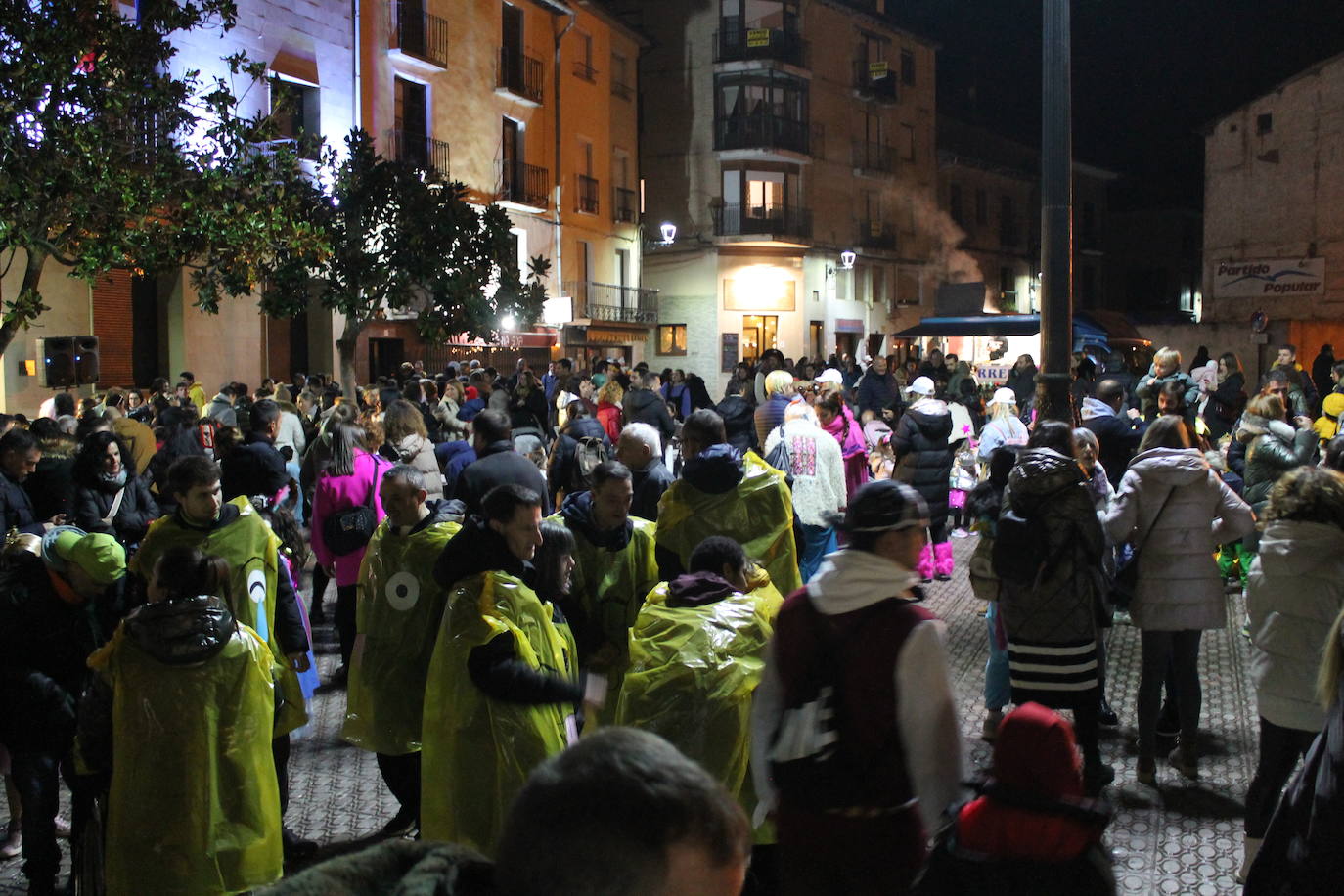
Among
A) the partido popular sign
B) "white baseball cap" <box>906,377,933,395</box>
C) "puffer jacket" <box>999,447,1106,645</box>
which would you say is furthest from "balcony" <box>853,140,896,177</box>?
"puffer jacket" <box>999,447,1106,645</box>

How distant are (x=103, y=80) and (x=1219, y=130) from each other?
3117 cm

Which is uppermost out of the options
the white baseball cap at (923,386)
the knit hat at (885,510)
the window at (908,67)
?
the window at (908,67)

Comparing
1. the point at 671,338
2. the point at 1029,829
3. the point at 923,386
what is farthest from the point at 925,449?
the point at 671,338

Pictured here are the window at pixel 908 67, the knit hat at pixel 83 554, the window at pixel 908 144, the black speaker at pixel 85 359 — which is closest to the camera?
the knit hat at pixel 83 554

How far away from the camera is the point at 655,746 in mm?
1469

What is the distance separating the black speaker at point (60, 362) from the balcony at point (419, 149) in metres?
11.8

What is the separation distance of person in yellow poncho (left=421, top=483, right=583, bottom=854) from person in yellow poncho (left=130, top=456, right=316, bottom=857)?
38.9 inches

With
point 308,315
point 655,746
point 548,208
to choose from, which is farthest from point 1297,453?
point 548,208

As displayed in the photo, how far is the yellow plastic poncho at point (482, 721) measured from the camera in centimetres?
394

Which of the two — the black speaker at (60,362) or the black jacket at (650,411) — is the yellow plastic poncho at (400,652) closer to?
the black jacket at (650,411)

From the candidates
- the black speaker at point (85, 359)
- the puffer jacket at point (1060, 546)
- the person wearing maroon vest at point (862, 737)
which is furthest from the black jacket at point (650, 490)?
the black speaker at point (85, 359)

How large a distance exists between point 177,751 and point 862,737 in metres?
2.21

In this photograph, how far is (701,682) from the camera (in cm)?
413

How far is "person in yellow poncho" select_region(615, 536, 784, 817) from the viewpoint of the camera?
4133 mm
